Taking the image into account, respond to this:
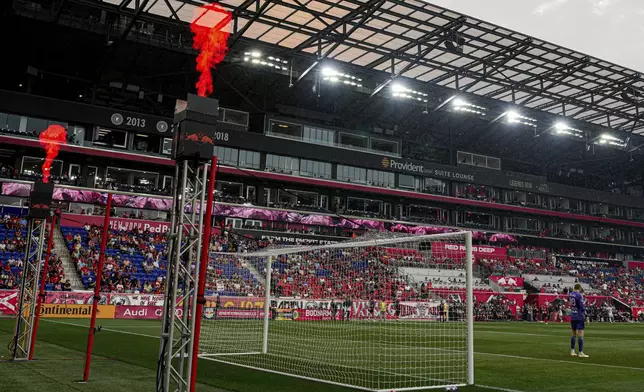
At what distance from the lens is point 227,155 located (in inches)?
2030

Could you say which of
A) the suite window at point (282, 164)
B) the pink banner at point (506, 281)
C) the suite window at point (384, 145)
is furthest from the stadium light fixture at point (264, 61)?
the pink banner at point (506, 281)

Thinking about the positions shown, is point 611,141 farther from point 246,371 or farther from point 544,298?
point 246,371

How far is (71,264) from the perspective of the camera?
35.4 metres

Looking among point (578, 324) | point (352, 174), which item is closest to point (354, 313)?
point (578, 324)

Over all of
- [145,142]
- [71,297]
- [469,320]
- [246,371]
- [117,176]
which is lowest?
[246,371]

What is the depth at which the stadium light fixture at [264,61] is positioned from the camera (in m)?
46.4

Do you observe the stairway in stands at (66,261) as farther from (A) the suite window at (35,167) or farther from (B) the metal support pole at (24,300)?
(B) the metal support pole at (24,300)

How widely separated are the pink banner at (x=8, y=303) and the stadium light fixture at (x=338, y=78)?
102 feet

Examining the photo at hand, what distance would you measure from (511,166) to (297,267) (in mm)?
51028

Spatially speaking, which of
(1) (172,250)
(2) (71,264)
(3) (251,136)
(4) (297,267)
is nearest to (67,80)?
(3) (251,136)

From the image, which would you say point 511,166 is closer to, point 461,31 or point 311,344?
point 461,31

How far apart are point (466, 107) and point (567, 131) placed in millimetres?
15599

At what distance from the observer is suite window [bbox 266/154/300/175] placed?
53.4 metres

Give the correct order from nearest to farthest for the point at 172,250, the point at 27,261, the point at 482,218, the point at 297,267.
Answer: the point at 172,250 < the point at 27,261 < the point at 297,267 < the point at 482,218
